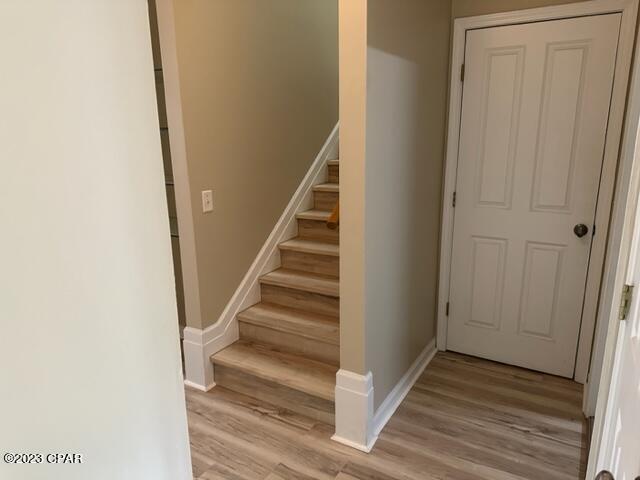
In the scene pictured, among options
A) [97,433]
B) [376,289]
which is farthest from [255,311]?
[97,433]

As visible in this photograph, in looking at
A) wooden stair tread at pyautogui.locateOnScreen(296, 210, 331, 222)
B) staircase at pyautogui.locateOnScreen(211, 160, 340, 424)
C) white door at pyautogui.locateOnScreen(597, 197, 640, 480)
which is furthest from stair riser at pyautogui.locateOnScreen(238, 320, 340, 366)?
white door at pyautogui.locateOnScreen(597, 197, 640, 480)

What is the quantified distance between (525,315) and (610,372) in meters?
1.74

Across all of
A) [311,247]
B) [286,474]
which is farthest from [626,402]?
[311,247]

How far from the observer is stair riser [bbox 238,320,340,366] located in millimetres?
2518

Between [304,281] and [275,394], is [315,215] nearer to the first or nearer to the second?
[304,281]

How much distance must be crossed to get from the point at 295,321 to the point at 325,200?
108 cm

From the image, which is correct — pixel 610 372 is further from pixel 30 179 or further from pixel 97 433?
pixel 30 179

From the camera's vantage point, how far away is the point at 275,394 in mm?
2426

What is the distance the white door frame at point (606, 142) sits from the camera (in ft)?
7.22

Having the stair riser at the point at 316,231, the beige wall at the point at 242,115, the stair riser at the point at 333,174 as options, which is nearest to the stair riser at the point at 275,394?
the beige wall at the point at 242,115

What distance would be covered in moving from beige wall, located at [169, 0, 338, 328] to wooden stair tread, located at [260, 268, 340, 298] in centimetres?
21

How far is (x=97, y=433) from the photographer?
783mm

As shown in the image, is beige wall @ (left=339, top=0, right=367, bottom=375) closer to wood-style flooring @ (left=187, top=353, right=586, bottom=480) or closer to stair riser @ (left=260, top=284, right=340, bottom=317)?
wood-style flooring @ (left=187, top=353, right=586, bottom=480)

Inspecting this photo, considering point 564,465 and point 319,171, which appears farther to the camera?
point 319,171
